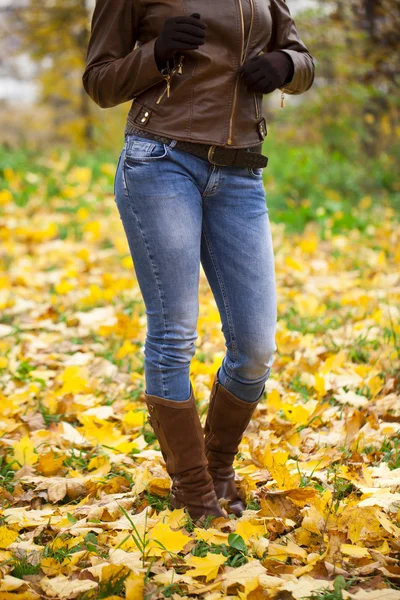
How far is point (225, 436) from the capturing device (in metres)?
2.61

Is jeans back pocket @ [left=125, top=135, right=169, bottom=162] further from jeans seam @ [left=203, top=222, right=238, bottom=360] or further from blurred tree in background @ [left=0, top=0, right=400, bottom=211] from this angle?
blurred tree in background @ [left=0, top=0, right=400, bottom=211]

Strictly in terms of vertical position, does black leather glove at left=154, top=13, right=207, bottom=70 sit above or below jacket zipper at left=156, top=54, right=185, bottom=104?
above

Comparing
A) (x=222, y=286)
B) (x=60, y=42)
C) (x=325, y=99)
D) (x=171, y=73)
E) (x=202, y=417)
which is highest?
(x=60, y=42)

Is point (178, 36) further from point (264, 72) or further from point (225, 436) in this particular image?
point (225, 436)

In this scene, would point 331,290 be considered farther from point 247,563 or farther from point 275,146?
point 275,146

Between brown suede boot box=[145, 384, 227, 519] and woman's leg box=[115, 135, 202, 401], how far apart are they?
72mm

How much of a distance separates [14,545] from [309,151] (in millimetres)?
9008

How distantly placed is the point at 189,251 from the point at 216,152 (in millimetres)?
322

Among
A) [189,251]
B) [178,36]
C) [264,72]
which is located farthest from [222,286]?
[178,36]

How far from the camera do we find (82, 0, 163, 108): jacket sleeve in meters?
2.16

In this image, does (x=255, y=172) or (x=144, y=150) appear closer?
(x=144, y=150)

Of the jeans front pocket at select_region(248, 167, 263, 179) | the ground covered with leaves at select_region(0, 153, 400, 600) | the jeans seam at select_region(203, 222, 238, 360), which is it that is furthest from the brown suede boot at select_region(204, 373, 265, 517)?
the jeans front pocket at select_region(248, 167, 263, 179)

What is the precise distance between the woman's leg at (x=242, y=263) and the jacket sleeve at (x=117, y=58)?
0.39 m

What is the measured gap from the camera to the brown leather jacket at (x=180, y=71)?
2.18 metres
